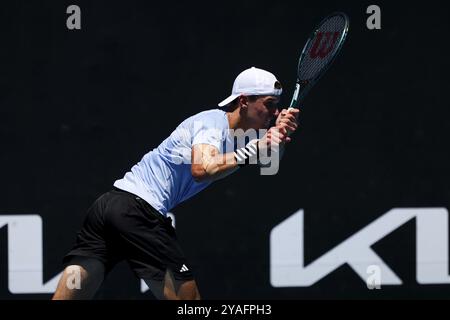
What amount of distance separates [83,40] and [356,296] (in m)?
1.92

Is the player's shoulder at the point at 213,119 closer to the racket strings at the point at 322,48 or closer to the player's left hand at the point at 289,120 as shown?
the player's left hand at the point at 289,120

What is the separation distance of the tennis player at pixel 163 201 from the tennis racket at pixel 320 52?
0.14 metres

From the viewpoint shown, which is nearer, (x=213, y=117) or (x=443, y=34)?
(x=213, y=117)

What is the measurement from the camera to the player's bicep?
4.32m

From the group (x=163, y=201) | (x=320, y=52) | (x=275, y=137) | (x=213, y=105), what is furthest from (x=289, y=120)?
(x=213, y=105)

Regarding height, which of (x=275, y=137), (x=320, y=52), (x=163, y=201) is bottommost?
(x=163, y=201)

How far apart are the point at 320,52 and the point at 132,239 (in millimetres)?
1117

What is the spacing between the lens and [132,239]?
4.51 m

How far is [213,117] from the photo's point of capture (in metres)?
4.51

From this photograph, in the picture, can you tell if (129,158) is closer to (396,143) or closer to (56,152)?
(56,152)

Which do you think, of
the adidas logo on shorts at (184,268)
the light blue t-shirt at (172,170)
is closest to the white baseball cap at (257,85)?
the light blue t-shirt at (172,170)

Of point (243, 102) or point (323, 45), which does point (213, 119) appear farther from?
point (323, 45)

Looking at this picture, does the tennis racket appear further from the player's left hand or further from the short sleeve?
the short sleeve
